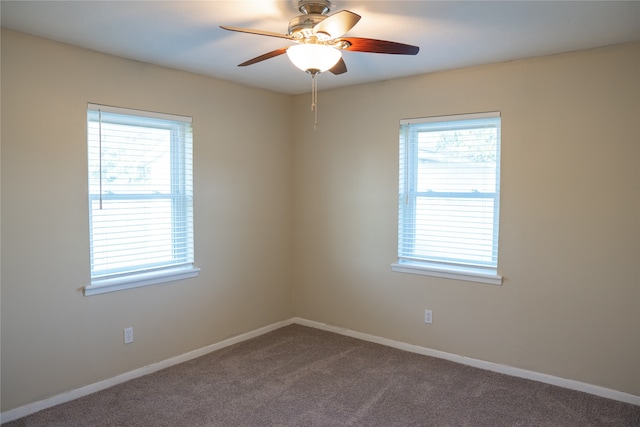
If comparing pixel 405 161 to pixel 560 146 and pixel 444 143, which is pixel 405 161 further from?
pixel 560 146

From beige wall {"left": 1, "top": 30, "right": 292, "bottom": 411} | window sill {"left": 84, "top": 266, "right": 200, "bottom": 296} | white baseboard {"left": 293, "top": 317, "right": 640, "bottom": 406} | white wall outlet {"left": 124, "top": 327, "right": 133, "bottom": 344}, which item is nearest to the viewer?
beige wall {"left": 1, "top": 30, "right": 292, "bottom": 411}

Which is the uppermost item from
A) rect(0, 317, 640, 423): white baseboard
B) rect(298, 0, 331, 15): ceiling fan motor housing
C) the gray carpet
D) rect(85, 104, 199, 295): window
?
rect(298, 0, 331, 15): ceiling fan motor housing

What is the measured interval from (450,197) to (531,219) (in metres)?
0.65

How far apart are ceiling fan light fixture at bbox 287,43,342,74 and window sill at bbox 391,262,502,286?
214 centimetres

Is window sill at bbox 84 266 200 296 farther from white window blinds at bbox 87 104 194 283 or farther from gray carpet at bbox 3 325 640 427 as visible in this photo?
gray carpet at bbox 3 325 640 427

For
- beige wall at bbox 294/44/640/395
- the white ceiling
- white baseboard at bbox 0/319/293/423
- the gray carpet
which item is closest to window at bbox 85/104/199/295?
the white ceiling

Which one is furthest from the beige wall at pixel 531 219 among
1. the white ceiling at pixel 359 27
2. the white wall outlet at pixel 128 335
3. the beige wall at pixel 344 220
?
the white wall outlet at pixel 128 335

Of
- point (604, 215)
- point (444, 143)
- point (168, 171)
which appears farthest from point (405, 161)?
point (168, 171)

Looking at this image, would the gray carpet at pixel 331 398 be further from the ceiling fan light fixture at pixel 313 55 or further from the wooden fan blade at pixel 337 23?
the wooden fan blade at pixel 337 23

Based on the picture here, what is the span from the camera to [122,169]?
10.9ft

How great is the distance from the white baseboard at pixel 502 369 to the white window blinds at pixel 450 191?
2.47ft

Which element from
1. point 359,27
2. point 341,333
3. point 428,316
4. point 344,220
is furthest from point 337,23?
point 341,333

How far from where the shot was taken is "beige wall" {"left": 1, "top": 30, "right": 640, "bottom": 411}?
9.44 ft

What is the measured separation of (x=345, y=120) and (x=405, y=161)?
75 cm
